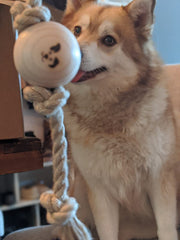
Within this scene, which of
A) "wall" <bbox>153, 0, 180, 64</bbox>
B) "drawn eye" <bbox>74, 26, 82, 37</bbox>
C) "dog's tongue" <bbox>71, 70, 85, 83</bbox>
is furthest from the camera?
"wall" <bbox>153, 0, 180, 64</bbox>

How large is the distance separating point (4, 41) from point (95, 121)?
0.33 metres

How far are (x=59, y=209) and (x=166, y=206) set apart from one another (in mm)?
495

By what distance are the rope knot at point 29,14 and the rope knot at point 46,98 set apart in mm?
87

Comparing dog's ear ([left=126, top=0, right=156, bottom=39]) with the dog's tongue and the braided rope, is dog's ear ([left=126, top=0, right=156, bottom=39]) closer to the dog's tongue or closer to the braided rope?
the dog's tongue

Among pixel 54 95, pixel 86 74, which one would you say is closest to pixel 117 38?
pixel 86 74

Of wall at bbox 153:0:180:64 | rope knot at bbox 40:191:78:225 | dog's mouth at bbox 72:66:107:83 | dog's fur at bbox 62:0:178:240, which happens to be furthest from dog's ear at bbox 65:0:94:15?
wall at bbox 153:0:180:64

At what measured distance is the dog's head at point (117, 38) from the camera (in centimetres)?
68

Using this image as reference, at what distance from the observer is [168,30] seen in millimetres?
2066

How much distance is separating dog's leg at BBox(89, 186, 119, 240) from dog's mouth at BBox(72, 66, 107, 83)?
1.18 feet

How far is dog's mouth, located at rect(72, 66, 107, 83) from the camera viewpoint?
0.63 metres

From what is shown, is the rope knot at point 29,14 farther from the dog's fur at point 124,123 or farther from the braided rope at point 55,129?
the dog's fur at point 124,123

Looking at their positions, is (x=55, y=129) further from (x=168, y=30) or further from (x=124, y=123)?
(x=168, y=30)

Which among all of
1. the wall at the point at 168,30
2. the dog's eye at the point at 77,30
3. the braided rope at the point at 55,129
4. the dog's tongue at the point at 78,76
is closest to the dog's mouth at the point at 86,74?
the dog's tongue at the point at 78,76

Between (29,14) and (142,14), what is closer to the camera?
(29,14)
